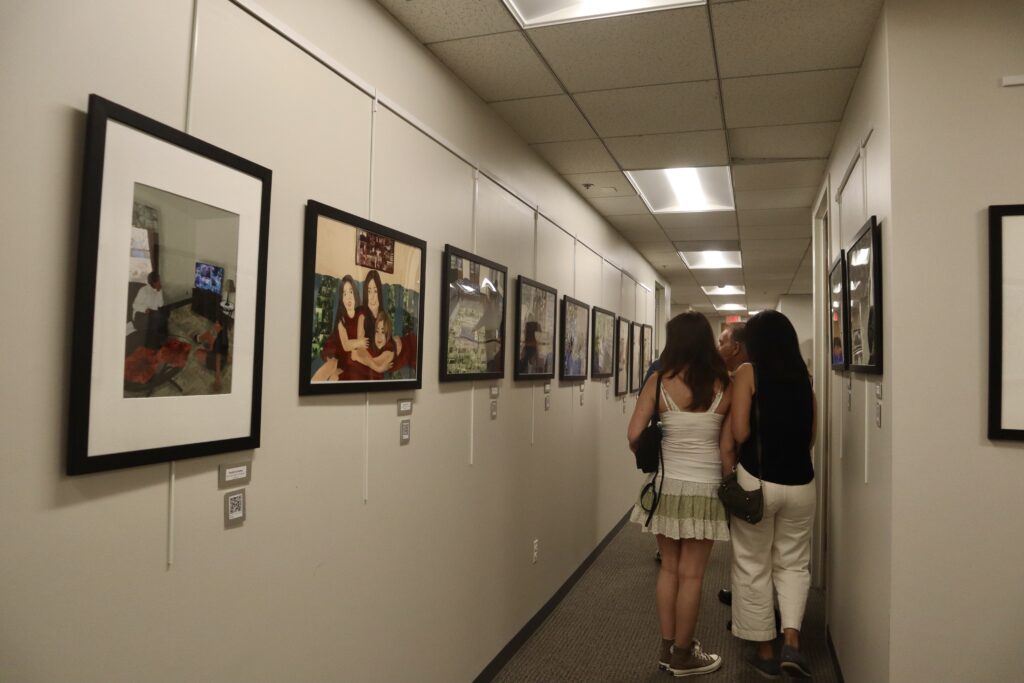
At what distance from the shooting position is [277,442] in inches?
74.5

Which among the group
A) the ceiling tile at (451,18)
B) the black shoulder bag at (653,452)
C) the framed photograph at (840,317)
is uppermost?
the ceiling tile at (451,18)

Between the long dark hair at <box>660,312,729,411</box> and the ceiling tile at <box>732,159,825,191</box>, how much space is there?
1.64 meters

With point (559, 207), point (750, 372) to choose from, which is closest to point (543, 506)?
point (750, 372)

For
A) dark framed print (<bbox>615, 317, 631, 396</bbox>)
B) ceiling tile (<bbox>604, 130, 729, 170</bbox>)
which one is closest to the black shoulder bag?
ceiling tile (<bbox>604, 130, 729, 170</bbox>)

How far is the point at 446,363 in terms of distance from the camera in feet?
9.17

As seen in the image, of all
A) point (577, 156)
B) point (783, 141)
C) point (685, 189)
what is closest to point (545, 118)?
point (577, 156)

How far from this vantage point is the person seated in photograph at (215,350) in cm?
159

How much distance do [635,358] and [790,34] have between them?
16.2ft

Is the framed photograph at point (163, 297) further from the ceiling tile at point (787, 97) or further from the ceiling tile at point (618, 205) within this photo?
the ceiling tile at point (618, 205)

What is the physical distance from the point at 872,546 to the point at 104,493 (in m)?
2.44

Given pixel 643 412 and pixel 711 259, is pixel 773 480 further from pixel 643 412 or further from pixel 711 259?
pixel 711 259

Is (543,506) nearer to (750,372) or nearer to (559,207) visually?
(750,372)

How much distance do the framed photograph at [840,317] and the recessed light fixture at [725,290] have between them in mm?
7245

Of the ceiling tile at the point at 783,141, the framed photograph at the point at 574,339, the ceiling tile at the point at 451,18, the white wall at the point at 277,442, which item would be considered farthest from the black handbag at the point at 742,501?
the ceiling tile at the point at 451,18
